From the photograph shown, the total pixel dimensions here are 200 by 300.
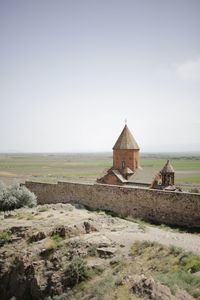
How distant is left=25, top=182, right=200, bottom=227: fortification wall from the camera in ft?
50.0

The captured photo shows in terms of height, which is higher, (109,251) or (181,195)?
(181,195)

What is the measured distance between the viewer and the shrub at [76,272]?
A: 413 inches

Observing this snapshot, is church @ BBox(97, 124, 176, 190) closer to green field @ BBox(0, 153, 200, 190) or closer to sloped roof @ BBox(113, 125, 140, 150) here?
sloped roof @ BBox(113, 125, 140, 150)

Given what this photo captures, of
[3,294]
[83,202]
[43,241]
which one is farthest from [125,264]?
[83,202]

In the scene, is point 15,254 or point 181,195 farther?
point 181,195

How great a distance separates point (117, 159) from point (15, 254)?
490 inches

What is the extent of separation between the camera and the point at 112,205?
18.6 m

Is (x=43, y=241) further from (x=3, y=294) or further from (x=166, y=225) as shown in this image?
(x=166, y=225)

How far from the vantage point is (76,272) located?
1056 cm

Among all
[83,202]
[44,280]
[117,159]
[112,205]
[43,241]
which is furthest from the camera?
[117,159]

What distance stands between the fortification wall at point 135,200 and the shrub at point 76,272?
6.52 meters

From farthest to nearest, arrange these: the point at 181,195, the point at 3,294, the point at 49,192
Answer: the point at 49,192 → the point at 181,195 → the point at 3,294

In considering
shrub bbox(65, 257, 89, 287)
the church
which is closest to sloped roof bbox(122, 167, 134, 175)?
the church

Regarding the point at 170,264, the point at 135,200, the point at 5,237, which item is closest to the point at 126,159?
the point at 135,200
